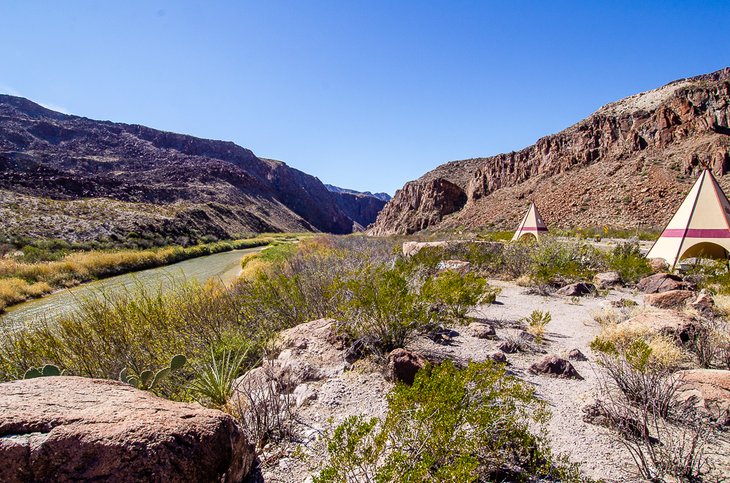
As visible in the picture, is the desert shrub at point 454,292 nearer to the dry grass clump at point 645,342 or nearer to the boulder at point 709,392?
the dry grass clump at point 645,342

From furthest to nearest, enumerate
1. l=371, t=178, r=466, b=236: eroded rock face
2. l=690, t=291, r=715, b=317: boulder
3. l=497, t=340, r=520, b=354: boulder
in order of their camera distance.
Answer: l=371, t=178, r=466, b=236: eroded rock face → l=690, t=291, r=715, b=317: boulder → l=497, t=340, r=520, b=354: boulder

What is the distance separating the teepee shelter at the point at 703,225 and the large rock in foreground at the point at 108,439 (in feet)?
43.3

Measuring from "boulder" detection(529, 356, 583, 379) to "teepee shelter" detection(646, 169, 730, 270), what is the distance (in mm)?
9393

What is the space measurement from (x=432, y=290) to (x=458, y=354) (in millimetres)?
885

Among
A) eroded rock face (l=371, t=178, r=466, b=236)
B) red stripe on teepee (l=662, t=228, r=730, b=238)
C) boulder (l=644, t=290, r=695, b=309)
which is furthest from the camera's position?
eroded rock face (l=371, t=178, r=466, b=236)

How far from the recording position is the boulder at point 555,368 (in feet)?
13.1

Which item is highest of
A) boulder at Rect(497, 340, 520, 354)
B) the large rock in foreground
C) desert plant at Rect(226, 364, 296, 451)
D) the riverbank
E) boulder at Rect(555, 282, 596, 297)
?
boulder at Rect(555, 282, 596, 297)

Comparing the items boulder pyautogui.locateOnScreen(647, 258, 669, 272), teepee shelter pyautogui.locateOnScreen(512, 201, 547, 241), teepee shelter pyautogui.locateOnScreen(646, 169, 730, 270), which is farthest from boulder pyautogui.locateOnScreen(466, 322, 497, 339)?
teepee shelter pyautogui.locateOnScreen(512, 201, 547, 241)

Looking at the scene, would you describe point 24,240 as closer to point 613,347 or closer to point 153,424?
point 153,424

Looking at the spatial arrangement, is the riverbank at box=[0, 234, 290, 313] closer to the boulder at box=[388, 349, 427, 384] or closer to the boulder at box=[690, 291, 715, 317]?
the boulder at box=[388, 349, 427, 384]

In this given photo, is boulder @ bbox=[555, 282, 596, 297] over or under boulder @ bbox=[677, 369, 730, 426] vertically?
over

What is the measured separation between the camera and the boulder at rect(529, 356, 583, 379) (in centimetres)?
400

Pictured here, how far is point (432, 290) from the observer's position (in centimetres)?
477

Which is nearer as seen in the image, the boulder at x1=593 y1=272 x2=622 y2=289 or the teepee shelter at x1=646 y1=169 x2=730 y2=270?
the boulder at x1=593 y1=272 x2=622 y2=289
